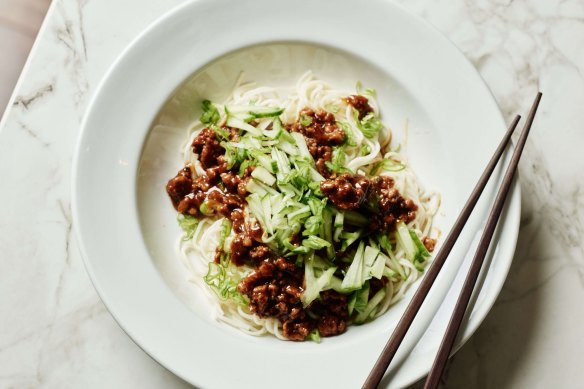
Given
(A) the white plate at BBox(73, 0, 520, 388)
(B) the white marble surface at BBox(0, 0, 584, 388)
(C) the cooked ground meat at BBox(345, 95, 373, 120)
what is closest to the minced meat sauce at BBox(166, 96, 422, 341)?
(C) the cooked ground meat at BBox(345, 95, 373, 120)

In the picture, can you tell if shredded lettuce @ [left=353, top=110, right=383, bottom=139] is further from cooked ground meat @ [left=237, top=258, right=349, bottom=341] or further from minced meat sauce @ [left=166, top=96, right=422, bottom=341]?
cooked ground meat @ [left=237, top=258, right=349, bottom=341]

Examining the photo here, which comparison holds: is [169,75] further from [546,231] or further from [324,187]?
[546,231]

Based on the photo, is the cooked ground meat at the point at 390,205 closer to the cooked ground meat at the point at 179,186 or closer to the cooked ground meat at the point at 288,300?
the cooked ground meat at the point at 288,300

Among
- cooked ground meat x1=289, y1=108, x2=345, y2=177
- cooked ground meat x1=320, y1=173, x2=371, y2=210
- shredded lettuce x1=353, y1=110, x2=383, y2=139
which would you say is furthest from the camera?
shredded lettuce x1=353, y1=110, x2=383, y2=139

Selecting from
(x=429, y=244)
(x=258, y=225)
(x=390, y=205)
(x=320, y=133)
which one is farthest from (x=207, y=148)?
(x=429, y=244)

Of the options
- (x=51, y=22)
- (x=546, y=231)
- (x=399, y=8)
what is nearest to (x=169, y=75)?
(x=51, y=22)

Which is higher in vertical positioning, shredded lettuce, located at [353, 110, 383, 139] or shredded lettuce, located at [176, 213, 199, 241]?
shredded lettuce, located at [353, 110, 383, 139]
